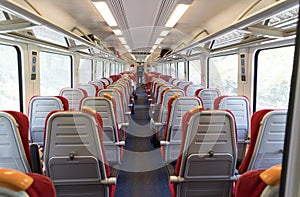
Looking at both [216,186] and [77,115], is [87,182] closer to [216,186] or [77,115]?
[77,115]

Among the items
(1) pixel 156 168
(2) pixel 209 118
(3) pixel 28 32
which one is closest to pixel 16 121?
(2) pixel 209 118

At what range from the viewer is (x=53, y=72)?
6.52m

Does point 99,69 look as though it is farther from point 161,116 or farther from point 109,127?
point 109,127

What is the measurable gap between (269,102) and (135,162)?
2.57 meters

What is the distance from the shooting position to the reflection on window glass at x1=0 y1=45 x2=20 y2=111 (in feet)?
13.3

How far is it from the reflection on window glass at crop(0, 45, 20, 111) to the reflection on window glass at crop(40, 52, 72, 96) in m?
0.92

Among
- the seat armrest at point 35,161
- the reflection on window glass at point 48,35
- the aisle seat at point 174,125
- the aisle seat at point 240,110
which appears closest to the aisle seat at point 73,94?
the reflection on window glass at point 48,35

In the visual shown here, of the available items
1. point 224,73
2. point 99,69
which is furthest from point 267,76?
point 99,69

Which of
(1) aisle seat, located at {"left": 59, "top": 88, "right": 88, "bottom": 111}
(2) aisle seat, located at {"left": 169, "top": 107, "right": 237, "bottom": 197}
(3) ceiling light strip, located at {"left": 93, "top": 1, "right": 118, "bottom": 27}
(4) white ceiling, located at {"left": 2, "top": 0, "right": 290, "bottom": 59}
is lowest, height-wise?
(2) aisle seat, located at {"left": 169, "top": 107, "right": 237, "bottom": 197}

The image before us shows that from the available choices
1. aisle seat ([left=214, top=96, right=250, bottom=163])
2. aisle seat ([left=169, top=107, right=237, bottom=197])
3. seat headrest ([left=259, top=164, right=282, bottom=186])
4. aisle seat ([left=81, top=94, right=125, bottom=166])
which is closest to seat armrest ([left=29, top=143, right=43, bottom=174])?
aisle seat ([left=169, top=107, right=237, bottom=197])

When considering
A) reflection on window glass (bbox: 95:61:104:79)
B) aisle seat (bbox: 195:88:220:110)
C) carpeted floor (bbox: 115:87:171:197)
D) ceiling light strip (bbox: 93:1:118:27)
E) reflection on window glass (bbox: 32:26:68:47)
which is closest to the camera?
carpeted floor (bbox: 115:87:171:197)

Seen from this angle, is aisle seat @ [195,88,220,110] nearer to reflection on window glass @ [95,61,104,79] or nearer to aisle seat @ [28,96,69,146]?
aisle seat @ [28,96,69,146]

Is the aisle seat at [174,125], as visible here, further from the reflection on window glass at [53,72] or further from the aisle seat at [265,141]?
the reflection on window glass at [53,72]

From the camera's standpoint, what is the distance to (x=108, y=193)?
8.54 ft
